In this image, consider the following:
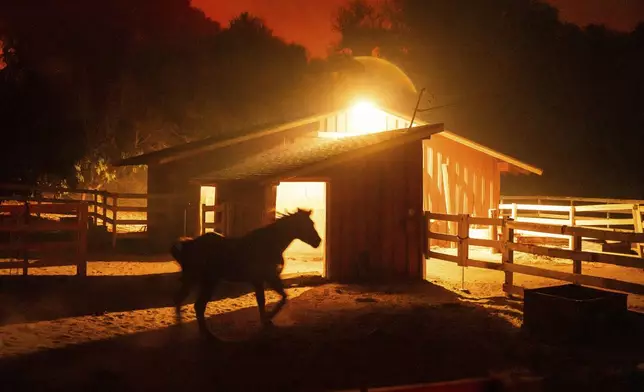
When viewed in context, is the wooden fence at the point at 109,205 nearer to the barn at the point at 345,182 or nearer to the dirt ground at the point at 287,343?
the barn at the point at 345,182

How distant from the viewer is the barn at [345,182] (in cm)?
1328

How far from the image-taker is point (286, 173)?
479 inches

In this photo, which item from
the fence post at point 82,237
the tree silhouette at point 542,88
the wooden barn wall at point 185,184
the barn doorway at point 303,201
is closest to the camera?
the fence post at point 82,237

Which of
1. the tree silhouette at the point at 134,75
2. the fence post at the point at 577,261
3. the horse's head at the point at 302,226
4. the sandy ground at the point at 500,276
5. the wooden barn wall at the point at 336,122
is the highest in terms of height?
the tree silhouette at the point at 134,75

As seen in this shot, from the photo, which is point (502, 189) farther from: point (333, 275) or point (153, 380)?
point (153, 380)

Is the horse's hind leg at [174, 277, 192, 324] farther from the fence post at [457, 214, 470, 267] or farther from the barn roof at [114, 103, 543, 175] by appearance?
the barn roof at [114, 103, 543, 175]

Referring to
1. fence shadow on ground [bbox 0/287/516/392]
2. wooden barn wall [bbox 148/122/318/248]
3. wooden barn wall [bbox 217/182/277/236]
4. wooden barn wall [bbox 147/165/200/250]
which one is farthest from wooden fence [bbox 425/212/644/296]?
wooden barn wall [bbox 147/165/200/250]

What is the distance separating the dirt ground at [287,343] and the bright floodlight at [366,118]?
26.8 feet

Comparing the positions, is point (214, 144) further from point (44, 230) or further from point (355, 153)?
point (355, 153)

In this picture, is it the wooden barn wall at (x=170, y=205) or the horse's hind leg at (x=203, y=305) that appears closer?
the horse's hind leg at (x=203, y=305)

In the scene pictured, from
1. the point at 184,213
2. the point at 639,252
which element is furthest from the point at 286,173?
the point at 639,252

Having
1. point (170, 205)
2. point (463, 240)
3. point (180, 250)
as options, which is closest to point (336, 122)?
point (170, 205)

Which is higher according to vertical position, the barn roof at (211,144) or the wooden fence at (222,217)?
the barn roof at (211,144)

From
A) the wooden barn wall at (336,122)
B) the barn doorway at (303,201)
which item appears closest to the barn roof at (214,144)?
→ the wooden barn wall at (336,122)
